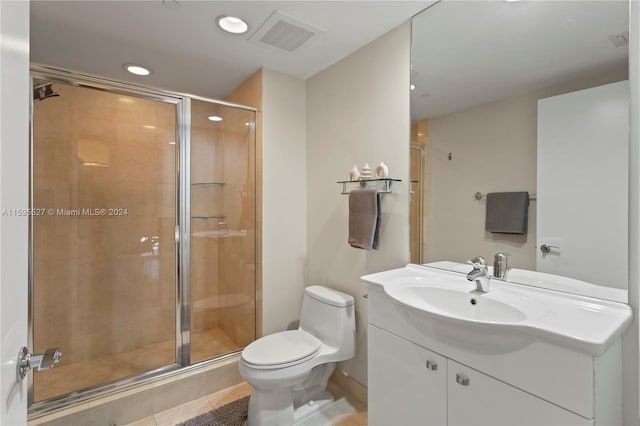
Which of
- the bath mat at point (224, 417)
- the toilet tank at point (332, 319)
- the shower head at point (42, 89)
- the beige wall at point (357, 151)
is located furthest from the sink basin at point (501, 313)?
the shower head at point (42, 89)

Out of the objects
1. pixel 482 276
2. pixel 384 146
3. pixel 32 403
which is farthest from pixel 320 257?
pixel 32 403

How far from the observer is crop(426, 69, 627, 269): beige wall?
131cm

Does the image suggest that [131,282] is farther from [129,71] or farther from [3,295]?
[3,295]

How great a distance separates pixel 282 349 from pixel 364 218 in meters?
0.91

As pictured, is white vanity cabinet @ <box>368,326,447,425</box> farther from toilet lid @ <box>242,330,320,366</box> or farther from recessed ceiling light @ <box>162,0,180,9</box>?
recessed ceiling light @ <box>162,0,180,9</box>

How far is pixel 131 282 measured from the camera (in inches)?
92.1

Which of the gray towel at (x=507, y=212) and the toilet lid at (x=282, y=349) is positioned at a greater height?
the gray towel at (x=507, y=212)

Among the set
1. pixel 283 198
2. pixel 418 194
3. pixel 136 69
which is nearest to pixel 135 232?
pixel 283 198

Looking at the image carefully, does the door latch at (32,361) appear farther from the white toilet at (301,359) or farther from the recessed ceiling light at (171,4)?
the recessed ceiling light at (171,4)

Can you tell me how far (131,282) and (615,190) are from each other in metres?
2.88

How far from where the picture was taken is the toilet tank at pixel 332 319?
A: 189cm

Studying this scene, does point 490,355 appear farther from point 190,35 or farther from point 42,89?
point 42,89

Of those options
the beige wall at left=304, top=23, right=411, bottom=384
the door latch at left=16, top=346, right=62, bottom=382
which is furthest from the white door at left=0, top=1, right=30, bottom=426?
the beige wall at left=304, top=23, right=411, bottom=384

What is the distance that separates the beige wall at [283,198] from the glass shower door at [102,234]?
0.66 meters
